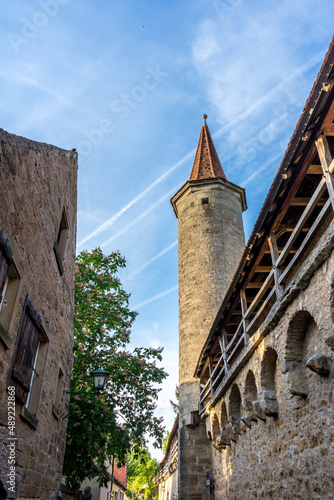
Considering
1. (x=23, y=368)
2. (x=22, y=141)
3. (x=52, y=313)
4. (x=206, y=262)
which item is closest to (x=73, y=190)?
(x=52, y=313)

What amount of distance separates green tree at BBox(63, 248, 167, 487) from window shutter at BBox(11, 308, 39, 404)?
3.90 m

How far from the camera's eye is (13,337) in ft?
13.4

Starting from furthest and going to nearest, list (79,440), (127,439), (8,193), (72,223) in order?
(127,439) → (79,440) → (72,223) → (8,193)

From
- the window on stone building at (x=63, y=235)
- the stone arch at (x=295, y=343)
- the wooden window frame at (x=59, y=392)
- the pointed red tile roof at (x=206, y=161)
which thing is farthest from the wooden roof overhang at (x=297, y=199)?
the pointed red tile roof at (x=206, y=161)

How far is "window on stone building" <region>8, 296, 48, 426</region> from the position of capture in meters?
4.28

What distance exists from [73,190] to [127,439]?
6062mm

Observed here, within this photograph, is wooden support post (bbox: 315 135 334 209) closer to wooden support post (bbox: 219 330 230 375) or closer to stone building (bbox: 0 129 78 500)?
stone building (bbox: 0 129 78 500)

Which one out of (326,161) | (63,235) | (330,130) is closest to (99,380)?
(63,235)

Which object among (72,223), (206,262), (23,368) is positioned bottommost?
(23,368)

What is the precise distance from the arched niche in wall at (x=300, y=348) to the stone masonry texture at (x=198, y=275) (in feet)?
28.7

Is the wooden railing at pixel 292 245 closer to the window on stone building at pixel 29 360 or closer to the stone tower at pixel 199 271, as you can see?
the window on stone building at pixel 29 360

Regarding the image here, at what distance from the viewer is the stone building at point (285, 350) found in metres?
4.85

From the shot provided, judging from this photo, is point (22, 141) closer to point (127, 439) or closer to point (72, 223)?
point (72, 223)

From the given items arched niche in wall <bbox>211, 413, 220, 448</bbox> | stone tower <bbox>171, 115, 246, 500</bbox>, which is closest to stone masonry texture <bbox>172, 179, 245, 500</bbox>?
stone tower <bbox>171, 115, 246, 500</bbox>
